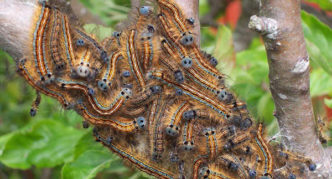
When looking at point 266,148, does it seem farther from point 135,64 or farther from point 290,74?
point 135,64

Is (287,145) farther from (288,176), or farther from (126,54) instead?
(126,54)

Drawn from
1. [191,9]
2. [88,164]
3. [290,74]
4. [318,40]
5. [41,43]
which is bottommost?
[88,164]

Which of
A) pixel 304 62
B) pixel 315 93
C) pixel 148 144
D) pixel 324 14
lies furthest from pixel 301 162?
pixel 324 14

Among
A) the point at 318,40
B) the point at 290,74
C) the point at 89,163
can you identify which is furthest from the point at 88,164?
the point at 318,40

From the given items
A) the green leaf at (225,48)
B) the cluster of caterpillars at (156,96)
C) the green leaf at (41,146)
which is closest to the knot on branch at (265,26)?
the cluster of caterpillars at (156,96)

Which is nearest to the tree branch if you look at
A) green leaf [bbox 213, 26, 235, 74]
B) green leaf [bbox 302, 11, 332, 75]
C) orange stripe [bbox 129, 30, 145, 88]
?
orange stripe [bbox 129, 30, 145, 88]

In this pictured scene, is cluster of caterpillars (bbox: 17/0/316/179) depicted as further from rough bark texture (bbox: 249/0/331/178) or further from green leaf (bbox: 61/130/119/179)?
green leaf (bbox: 61/130/119/179)
